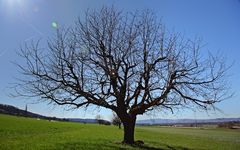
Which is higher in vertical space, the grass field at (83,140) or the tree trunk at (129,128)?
the tree trunk at (129,128)

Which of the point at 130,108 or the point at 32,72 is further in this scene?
the point at 130,108

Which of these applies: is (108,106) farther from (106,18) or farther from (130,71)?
(106,18)

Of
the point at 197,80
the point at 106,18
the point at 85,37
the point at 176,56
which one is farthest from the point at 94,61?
the point at 197,80

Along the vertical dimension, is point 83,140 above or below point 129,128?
below

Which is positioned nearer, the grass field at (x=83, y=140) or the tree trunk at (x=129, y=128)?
the grass field at (x=83, y=140)

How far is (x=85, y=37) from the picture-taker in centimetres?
2547

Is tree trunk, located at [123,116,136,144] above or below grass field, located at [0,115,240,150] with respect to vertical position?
above

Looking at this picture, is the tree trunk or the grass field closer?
the grass field

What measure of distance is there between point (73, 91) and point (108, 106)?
3.16 metres

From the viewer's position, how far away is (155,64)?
25047 mm

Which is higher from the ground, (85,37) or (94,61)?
(85,37)

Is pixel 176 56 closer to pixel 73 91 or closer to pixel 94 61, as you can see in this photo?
pixel 94 61

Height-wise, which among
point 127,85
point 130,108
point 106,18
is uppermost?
point 106,18

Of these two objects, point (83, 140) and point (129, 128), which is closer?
point (129, 128)
